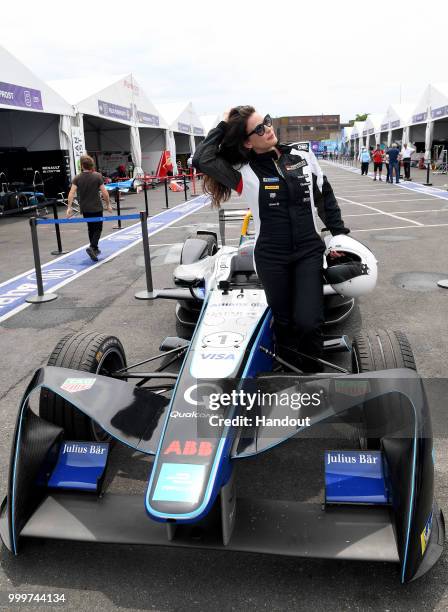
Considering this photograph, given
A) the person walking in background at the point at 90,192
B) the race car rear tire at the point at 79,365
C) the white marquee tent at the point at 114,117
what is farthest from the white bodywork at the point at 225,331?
the white marquee tent at the point at 114,117

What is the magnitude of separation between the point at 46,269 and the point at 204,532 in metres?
7.65

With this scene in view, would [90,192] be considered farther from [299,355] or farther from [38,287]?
[299,355]

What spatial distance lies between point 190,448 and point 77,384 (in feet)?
2.27

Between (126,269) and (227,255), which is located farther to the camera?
(126,269)

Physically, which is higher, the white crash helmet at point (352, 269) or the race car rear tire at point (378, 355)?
the white crash helmet at point (352, 269)

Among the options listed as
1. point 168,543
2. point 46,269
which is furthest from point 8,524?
point 46,269

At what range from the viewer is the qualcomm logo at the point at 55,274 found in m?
8.36

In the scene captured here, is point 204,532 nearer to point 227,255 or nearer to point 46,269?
point 227,255

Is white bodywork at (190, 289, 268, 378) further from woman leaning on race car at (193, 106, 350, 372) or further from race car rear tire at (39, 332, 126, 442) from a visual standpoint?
race car rear tire at (39, 332, 126, 442)

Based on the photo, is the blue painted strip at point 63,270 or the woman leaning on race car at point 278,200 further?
the blue painted strip at point 63,270

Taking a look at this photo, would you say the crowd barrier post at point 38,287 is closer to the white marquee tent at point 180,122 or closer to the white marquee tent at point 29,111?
the white marquee tent at point 29,111

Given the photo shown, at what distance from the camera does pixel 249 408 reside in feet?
8.28

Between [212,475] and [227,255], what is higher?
[227,255]

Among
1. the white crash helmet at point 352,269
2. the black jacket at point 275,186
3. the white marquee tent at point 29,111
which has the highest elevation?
the white marquee tent at point 29,111
